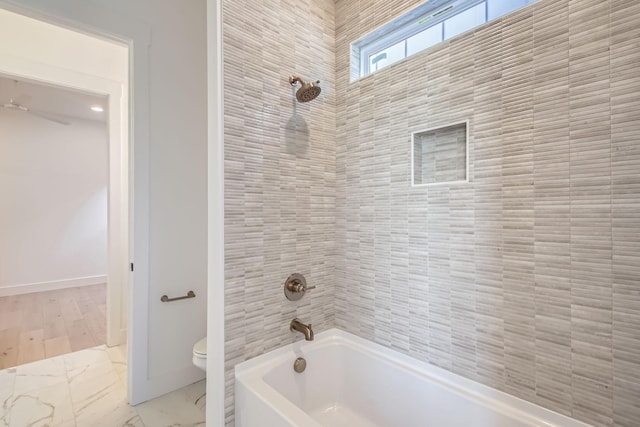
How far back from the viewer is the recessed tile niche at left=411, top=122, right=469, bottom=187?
1.31 metres

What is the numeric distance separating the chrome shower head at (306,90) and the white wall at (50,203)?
388cm

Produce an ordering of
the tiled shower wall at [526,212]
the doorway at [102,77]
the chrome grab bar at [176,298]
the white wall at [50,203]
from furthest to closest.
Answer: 1. the white wall at [50,203]
2. the doorway at [102,77]
3. the chrome grab bar at [176,298]
4. the tiled shower wall at [526,212]

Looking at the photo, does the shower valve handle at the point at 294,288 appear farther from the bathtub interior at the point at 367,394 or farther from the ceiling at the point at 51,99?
the ceiling at the point at 51,99

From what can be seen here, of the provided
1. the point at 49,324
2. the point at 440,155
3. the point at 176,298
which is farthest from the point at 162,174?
the point at 49,324

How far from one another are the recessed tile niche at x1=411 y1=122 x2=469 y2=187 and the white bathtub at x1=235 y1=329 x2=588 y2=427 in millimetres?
924

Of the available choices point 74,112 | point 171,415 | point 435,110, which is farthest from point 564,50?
point 74,112

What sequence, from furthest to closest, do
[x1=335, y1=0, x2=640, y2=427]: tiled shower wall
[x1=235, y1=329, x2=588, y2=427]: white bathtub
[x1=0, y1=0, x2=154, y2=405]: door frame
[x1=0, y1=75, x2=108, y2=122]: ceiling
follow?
[x1=0, y1=75, x2=108, y2=122]: ceiling
[x1=0, y1=0, x2=154, y2=405]: door frame
[x1=235, y1=329, x2=588, y2=427]: white bathtub
[x1=335, y1=0, x2=640, y2=427]: tiled shower wall

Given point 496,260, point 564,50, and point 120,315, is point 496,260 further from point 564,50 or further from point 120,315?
point 120,315

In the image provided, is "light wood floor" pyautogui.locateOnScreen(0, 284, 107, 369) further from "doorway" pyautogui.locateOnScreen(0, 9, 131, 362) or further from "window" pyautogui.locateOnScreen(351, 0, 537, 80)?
"window" pyautogui.locateOnScreen(351, 0, 537, 80)

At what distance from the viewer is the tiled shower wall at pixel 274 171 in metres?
1.31

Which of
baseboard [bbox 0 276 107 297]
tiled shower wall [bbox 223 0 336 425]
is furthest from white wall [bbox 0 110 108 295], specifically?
tiled shower wall [bbox 223 0 336 425]

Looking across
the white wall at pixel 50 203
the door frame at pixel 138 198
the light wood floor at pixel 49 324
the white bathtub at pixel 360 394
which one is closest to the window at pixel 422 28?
the door frame at pixel 138 198

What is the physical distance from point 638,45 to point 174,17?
257 cm

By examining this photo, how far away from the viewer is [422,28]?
1491 millimetres
